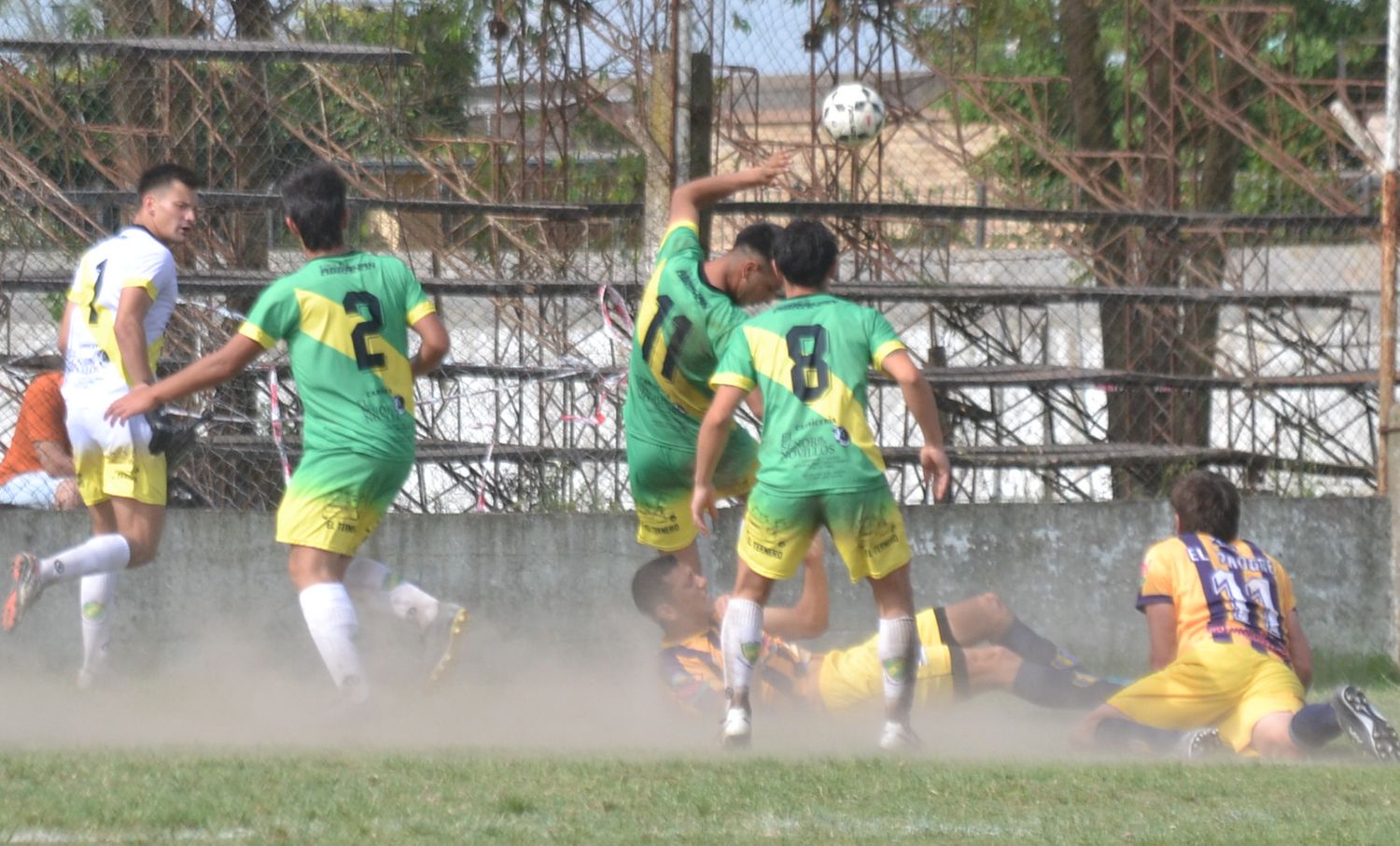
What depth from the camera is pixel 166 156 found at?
11141mm

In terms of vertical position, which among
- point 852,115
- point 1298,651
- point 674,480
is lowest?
point 1298,651

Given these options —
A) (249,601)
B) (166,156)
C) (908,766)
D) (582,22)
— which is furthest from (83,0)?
(908,766)

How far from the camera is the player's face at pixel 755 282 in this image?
660 centimetres

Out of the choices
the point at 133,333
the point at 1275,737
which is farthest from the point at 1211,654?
the point at 133,333

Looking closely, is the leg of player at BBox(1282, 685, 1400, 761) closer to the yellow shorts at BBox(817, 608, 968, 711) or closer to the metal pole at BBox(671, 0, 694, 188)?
the yellow shorts at BBox(817, 608, 968, 711)

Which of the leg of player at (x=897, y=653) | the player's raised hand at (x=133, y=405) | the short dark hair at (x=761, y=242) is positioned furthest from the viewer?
the short dark hair at (x=761, y=242)

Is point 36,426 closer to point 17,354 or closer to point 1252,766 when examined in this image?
point 17,354

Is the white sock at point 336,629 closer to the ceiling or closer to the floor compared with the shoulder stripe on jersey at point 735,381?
closer to the floor

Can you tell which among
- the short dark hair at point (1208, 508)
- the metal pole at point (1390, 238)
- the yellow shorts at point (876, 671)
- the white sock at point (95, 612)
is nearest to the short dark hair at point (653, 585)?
the yellow shorts at point (876, 671)

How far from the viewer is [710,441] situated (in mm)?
5922

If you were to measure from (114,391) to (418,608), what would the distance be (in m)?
1.46

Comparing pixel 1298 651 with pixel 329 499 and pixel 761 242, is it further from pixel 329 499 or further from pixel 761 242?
pixel 329 499

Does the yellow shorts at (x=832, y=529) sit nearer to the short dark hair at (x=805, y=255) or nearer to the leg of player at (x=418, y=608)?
the short dark hair at (x=805, y=255)

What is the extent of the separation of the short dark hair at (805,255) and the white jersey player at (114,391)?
7.59 feet
